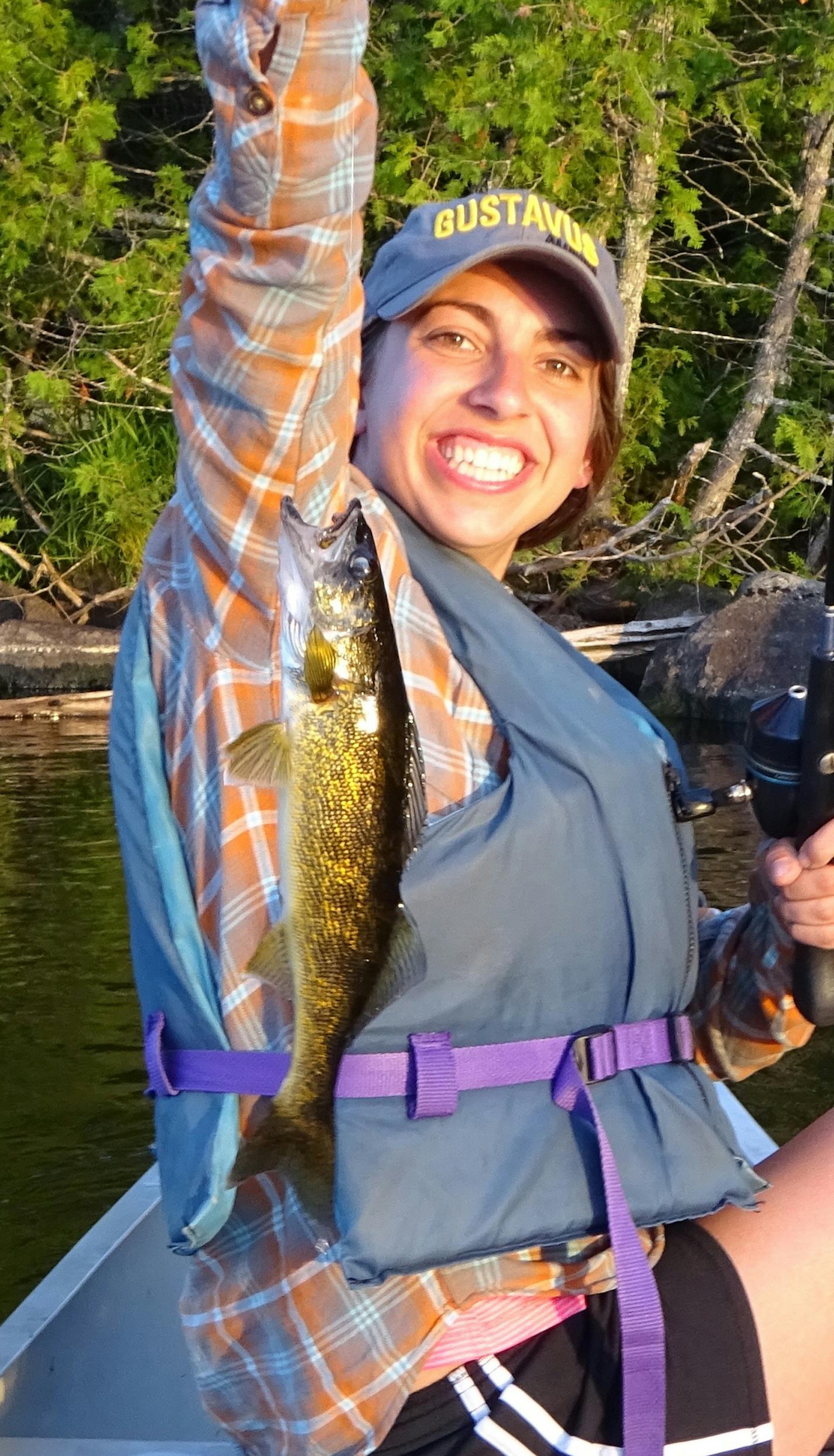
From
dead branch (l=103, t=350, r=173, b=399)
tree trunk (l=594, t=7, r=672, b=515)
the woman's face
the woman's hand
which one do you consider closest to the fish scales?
the woman's face

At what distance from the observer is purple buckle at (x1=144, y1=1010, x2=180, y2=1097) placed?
1.77m

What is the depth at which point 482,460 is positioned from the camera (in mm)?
2111

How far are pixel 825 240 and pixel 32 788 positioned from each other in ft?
34.5

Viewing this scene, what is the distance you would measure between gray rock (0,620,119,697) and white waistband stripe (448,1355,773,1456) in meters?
12.3

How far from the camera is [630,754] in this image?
204 centimetres

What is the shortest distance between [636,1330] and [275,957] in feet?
1.91

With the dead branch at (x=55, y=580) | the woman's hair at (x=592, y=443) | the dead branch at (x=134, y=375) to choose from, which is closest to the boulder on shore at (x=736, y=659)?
the dead branch at (x=134, y=375)

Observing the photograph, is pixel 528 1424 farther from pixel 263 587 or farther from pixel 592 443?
pixel 592 443

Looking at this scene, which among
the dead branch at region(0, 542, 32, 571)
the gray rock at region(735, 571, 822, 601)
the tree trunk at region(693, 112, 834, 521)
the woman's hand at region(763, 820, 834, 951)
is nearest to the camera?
the woman's hand at region(763, 820, 834, 951)

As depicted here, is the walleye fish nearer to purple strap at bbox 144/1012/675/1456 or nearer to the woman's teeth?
purple strap at bbox 144/1012/675/1456

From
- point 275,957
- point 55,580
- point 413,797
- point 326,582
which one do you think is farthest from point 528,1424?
point 55,580

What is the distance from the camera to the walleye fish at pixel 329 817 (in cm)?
167

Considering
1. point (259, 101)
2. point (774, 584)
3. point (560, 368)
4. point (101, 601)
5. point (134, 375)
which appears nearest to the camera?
point (259, 101)

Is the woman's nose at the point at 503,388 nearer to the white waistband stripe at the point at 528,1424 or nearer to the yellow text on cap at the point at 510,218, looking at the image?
the yellow text on cap at the point at 510,218
